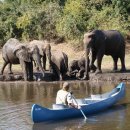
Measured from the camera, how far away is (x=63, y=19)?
41281 millimetres

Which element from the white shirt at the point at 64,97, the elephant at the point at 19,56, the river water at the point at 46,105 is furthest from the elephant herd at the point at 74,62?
the white shirt at the point at 64,97

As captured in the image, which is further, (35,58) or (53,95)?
(35,58)

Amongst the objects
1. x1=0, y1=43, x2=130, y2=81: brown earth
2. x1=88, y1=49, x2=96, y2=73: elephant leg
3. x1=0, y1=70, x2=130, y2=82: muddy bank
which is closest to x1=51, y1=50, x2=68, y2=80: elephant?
x1=0, y1=70, x2=130, y2=82: muddy bank

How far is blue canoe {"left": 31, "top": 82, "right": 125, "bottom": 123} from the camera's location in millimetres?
16766

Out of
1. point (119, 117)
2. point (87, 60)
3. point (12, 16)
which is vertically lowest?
point (119, 117)

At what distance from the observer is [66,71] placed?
1151 inches

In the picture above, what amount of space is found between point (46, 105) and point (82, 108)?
2.75 metres

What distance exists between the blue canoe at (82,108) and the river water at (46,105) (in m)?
0.19

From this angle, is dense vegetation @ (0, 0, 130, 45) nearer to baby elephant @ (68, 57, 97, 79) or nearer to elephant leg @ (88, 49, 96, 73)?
baby elephant @ (68, 57, 97, 79)

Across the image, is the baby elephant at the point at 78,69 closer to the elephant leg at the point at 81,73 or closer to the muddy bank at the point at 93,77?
the elephant leg at the point at 81,73

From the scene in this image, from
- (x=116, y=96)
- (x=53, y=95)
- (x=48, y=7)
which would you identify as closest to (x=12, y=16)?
(x=48, y=7)

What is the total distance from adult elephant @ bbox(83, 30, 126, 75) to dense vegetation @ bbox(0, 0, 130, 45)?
944 centimetres

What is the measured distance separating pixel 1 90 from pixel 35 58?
3396mm

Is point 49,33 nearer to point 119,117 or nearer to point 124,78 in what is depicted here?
point 124,78
